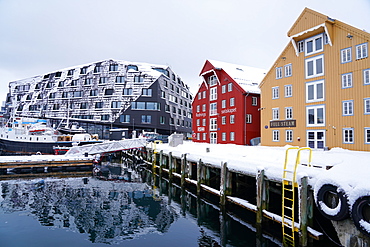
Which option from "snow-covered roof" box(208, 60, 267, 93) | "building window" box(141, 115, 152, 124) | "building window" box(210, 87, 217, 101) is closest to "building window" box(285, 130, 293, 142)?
"snow-covered roof" box(208, 60, 267, 93)

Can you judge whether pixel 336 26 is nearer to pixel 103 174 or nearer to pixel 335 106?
pixel 335 106

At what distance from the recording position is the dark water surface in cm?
1098

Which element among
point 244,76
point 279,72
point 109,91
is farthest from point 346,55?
point 109,91

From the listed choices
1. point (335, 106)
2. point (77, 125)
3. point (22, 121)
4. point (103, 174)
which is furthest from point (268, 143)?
point (77, 125)

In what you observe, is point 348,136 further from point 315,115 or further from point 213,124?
point 213,124

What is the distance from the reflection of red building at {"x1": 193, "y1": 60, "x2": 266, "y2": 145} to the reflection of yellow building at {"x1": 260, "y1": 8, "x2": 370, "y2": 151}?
4977 millimetres

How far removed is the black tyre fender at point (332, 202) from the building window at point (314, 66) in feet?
66.1

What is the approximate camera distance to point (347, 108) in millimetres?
23109

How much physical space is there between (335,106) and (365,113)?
2655mm

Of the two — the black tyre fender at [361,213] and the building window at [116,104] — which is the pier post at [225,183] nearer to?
the black tyre fender at [361,213]

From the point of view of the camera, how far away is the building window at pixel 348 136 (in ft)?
74.1

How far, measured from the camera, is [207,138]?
42.9 meters

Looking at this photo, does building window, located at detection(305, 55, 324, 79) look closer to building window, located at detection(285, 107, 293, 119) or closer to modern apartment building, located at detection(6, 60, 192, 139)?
building window, located at detection(285, 107, 293, 119)

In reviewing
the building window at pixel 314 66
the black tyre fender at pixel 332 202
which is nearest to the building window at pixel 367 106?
the building window at pixel 314 66
